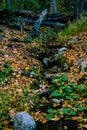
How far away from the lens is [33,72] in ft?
23.8

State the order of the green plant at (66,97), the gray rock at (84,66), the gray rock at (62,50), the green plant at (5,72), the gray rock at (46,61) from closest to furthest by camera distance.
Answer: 1. the green plant at (66,97)
2. the green plant at (5,72)
3. the gray rock at (84,66)
4. the gray rock at (46,61)
5. the gray rock at (62,50)

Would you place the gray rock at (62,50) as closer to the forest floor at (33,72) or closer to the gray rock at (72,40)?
the forest floor at (33,72)

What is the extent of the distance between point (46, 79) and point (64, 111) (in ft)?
6.61

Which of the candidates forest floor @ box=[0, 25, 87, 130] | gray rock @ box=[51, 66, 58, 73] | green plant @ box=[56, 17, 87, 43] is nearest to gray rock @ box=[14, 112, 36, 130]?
forest floor @ box=[0, 25, 87, 130]

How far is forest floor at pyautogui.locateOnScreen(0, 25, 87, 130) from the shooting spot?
5.17m

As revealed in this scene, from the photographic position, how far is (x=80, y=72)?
7066mm

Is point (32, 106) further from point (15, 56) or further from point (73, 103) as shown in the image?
point (15, 56)

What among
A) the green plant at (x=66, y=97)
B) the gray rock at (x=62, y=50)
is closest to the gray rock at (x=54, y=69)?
the green plant at (x=66, y=97)

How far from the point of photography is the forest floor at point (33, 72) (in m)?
5.17

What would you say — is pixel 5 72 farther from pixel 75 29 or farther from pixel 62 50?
pixel 75 29

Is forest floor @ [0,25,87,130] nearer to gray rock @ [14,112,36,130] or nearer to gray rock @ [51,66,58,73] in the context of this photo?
gray rock @ [51,66,58,73]

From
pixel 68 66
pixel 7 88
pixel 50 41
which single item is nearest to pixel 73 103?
pixel 7 88

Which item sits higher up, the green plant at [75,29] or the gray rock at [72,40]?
the green plant at [75,29]

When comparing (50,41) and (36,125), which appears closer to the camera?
(36,125)
